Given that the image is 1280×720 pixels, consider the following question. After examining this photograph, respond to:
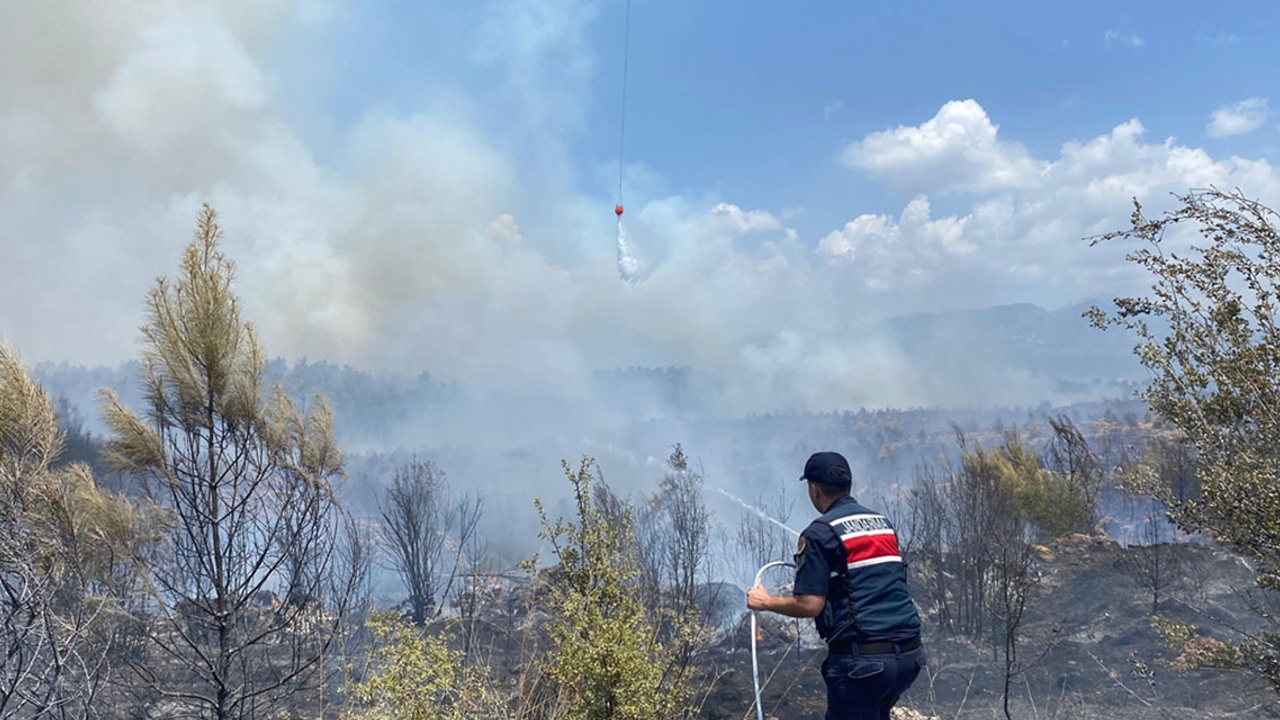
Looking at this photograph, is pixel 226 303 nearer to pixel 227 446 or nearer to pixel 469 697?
pixel 227 446

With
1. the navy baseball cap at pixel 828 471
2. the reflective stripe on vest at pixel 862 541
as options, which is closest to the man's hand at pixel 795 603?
the reflective stripe on vest at pixel 862 541

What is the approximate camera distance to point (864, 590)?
3.45 meters

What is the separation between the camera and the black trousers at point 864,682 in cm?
337

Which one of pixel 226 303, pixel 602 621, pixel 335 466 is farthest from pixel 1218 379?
pixel 226 303

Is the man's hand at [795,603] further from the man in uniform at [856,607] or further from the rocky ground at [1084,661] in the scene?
the rocky ground at [1084,661]

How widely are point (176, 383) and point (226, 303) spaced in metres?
0.67

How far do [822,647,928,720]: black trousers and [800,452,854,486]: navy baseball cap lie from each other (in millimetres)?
795

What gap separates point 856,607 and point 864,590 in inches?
3.3

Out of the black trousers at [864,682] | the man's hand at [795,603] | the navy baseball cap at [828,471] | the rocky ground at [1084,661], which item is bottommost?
the rocky ground at [1084,661]

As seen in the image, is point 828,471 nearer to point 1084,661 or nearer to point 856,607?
point 856,607

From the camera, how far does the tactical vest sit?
135 inches

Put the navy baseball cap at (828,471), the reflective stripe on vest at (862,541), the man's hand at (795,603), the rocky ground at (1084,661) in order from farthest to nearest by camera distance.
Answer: the rocky ground at (1084,661), the navy baseball cap at (828,471), the reflective stripe on vest at (862,541), the man's hand at (795,603)

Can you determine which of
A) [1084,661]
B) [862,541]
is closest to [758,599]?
[862,541]

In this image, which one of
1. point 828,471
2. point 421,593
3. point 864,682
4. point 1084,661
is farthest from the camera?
point 421,593
